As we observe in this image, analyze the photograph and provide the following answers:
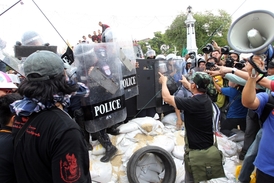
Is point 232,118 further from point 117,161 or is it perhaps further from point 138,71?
point 117,161

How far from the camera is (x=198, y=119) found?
221 centimetres

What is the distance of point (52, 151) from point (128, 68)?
82.5 inches

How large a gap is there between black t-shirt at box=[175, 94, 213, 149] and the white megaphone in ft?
2.49

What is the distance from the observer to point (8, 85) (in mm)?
1766

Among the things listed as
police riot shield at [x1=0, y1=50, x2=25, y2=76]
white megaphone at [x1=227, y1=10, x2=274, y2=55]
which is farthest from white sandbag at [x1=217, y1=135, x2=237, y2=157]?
police riot shield at [x1=0, y1=50, x2=25, y2=76]

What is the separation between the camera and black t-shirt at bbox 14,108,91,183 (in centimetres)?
95

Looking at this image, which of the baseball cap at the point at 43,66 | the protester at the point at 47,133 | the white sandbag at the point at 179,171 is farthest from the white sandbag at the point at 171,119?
the baseball cap at the point at 43,66

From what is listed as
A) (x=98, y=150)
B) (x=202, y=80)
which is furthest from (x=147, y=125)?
(x=202, y=80)

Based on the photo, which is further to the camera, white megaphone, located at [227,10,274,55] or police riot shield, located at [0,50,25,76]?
police riot shield, located at [0,50,25,76]

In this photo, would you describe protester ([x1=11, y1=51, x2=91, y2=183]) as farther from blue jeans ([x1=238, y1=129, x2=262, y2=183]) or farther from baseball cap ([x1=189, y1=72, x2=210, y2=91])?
blue jeans ([x1=238, y1=129, x2=262, y2=183])

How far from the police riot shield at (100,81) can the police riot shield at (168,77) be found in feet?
4.17

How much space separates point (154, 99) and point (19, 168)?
2.94 m

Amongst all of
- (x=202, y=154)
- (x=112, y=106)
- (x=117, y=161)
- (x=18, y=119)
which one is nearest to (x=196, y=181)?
(x=202, y=154)

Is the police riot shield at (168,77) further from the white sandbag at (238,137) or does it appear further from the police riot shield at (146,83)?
the white sandbag at (238,137)
